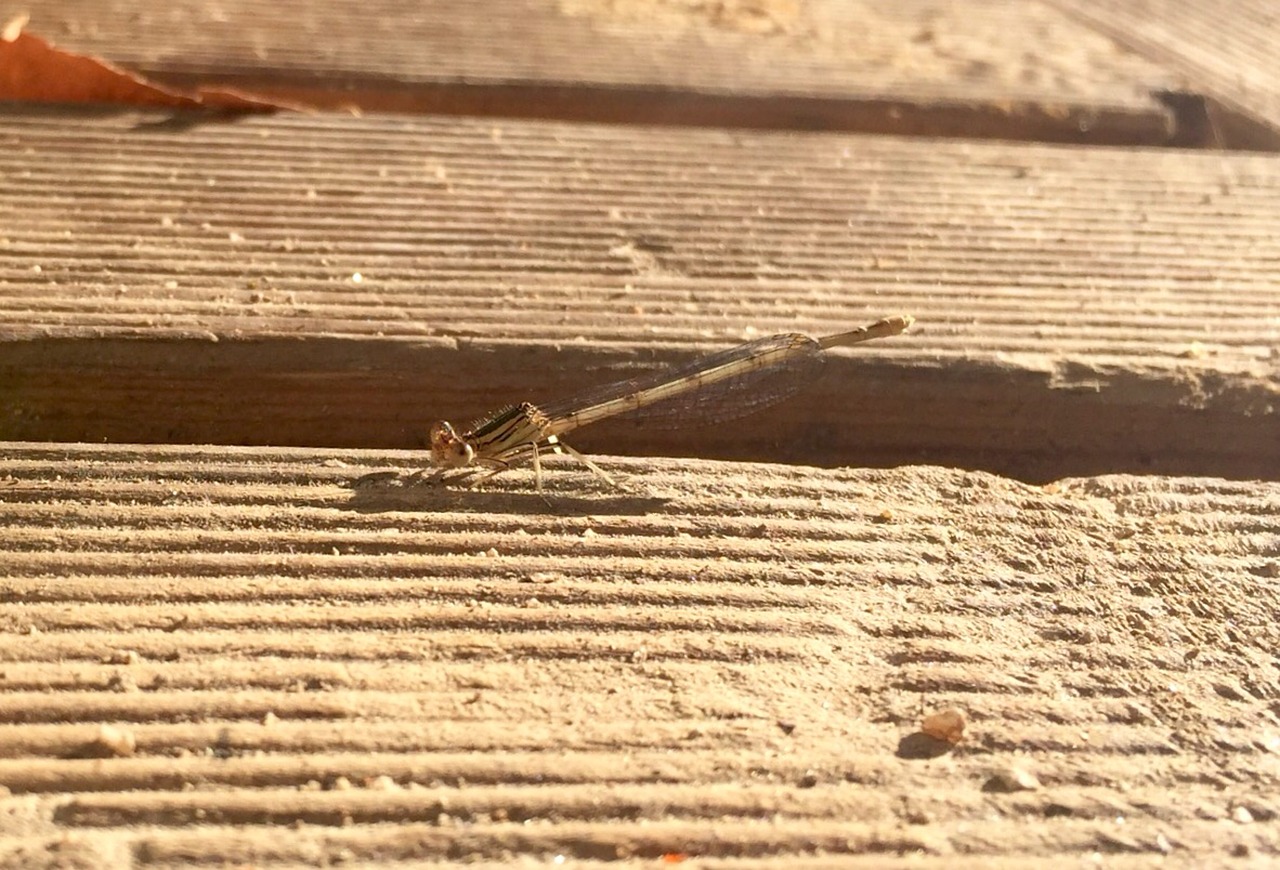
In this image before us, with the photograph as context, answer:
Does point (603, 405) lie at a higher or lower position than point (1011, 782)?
higher

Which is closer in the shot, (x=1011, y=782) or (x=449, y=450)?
(x=1011, y=782)

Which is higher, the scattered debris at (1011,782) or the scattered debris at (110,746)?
the scattered debris at (110,746)

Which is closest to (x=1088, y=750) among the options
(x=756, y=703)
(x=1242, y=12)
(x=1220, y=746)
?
(x=1220, y=746)

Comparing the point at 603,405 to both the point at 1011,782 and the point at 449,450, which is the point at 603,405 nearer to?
the point at 449,450

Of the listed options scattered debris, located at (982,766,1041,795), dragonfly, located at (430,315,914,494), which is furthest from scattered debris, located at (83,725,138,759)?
scattered debris, located at (982,766,1041,795)

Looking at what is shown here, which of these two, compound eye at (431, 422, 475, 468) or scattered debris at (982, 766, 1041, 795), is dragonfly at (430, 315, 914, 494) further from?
scattered debris at (982, 766, 1041, 795)

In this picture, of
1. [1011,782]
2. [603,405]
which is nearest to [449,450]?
[603,405]

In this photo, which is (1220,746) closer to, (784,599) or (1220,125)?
(784,599)

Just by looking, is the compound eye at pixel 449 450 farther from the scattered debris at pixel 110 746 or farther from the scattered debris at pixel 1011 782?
the scattered debris at pixel 1011 782

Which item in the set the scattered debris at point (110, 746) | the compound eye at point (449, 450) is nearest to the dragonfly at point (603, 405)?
the compound eye at point (449, 450)
